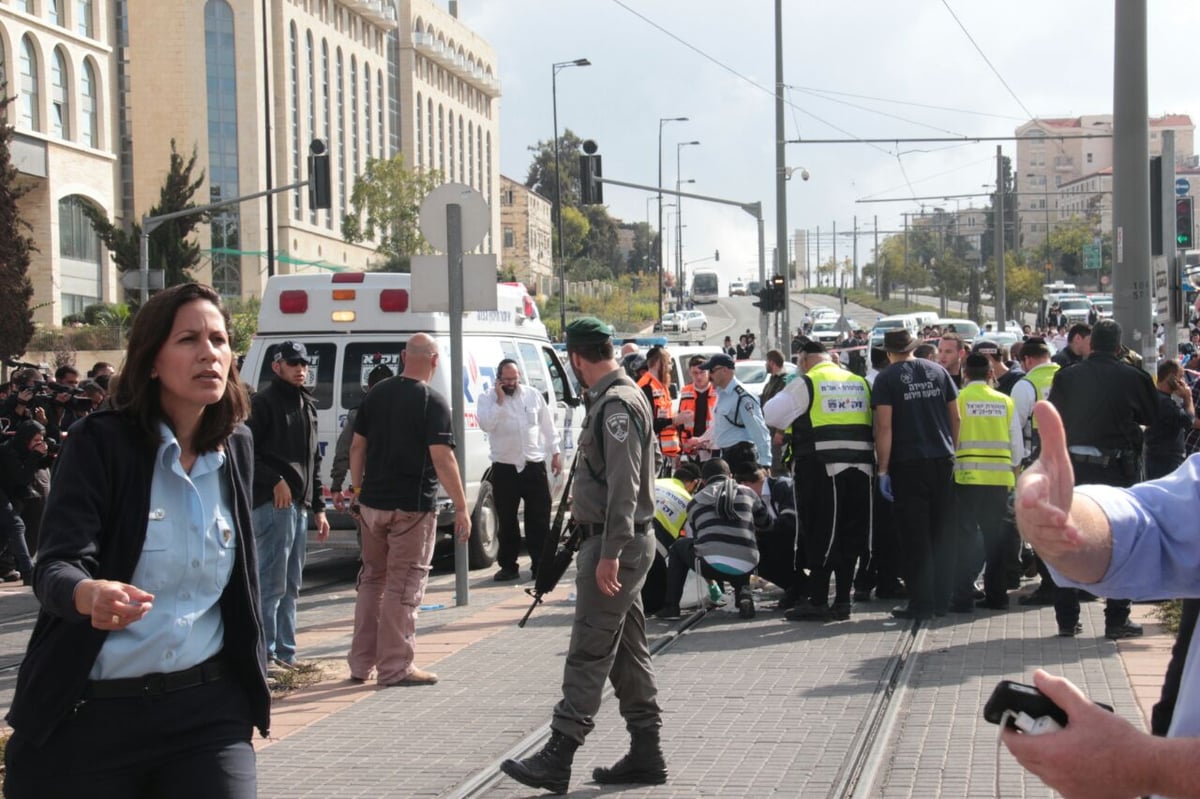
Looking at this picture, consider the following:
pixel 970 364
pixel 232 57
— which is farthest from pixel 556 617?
pixel 232 57

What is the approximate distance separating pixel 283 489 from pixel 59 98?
160 ft

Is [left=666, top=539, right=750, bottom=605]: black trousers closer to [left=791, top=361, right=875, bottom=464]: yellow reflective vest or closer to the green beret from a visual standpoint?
[left=791, top=361, right=875, bottom=464]: yellow reflective vest

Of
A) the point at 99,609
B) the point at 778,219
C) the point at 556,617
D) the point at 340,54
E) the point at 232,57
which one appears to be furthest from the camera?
the point at 340,54

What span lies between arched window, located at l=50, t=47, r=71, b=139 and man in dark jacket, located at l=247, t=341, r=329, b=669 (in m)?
47.6

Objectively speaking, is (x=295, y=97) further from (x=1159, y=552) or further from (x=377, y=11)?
(x=1159, y=552)

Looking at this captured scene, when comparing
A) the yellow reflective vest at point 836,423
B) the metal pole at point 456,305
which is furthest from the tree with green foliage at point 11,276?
the yellow reflective vest at point 836,423

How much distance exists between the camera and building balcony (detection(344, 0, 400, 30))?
88.6m

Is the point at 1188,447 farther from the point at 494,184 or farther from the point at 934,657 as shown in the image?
the point at 494,184

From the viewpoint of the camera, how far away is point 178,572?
11.9 ft

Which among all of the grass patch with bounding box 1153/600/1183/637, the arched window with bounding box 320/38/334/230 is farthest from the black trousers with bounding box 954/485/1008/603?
the arched window with bounding box 320/38/334/230

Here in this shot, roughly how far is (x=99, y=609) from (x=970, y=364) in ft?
27.5

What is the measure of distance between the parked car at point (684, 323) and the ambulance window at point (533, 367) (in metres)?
53.6

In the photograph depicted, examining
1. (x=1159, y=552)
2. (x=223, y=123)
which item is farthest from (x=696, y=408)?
(x=223, y=123)

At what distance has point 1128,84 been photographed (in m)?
13.5
